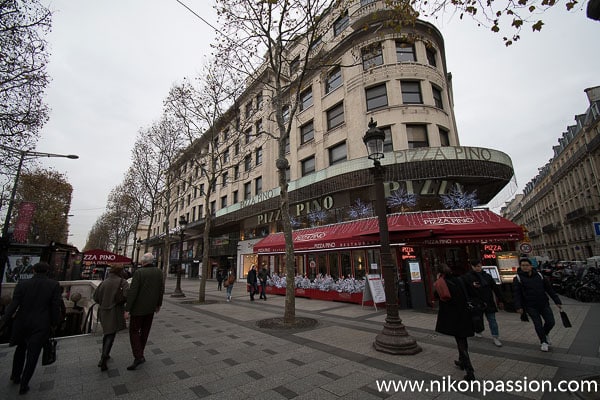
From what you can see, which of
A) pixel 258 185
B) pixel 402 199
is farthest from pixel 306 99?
pixel 402 199

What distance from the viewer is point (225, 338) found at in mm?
6938

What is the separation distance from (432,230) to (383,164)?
14.4 ft

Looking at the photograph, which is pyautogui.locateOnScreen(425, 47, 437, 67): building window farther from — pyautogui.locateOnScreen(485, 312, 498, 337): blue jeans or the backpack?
the backpack

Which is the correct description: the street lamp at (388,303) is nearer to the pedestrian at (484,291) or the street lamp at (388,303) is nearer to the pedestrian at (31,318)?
the pedestrian at (484,291)

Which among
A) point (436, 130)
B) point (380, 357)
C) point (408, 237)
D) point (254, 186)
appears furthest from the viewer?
point (254, 186)

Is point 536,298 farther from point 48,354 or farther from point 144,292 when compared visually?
point 48,354

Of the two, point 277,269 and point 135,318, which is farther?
point 277,269

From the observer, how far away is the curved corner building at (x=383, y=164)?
1182cm

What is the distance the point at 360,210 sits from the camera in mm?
15000

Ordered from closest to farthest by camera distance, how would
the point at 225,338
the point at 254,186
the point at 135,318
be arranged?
1. the point at 135,318
2. the point at 225,338
3. the point at 254,186

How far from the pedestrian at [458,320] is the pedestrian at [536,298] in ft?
8.26

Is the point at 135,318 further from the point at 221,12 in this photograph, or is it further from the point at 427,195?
the point at 427,195

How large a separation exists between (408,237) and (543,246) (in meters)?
64.6

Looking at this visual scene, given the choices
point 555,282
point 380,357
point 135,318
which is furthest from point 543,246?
point 135,318
